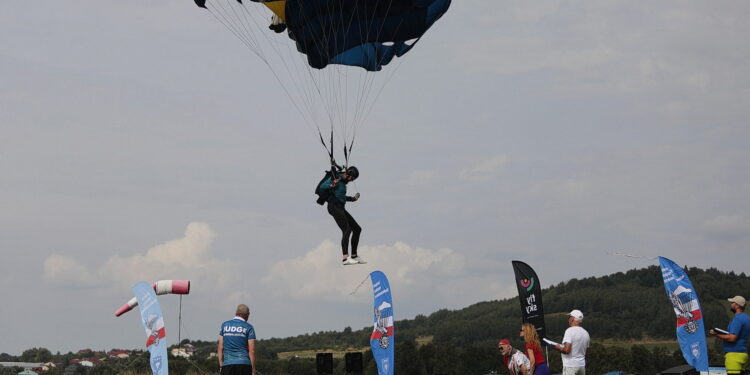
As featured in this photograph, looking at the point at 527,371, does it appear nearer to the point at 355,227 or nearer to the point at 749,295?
the point at 355,227

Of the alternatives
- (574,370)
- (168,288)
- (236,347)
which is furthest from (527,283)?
(236,347)

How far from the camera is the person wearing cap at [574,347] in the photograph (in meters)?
10.2

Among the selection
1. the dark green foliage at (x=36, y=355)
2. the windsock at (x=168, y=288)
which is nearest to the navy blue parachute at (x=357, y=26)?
the windsock at (x=168, y=288)

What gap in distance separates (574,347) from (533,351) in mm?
837

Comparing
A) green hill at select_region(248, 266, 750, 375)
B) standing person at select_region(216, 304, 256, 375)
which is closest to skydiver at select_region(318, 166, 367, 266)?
standing person at select_region(216, 304, 256, 375)

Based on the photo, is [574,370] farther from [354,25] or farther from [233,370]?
[354,25]

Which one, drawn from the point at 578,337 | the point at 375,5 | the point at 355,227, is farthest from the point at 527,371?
the point at 375,5

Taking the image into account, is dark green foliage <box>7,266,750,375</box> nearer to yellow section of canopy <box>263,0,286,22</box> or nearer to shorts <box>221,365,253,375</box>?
yellow section of canopy <box>263,0,286,22</box>

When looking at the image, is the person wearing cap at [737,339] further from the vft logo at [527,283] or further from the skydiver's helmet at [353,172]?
the skydiver's helmet at [353,172]

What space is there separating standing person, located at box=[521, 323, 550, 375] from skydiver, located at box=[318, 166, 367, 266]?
653cm

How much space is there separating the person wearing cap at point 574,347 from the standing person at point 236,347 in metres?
3.56

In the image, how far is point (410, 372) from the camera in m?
95.3

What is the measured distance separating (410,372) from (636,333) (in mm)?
52115

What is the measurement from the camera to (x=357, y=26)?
18297 millimetres
